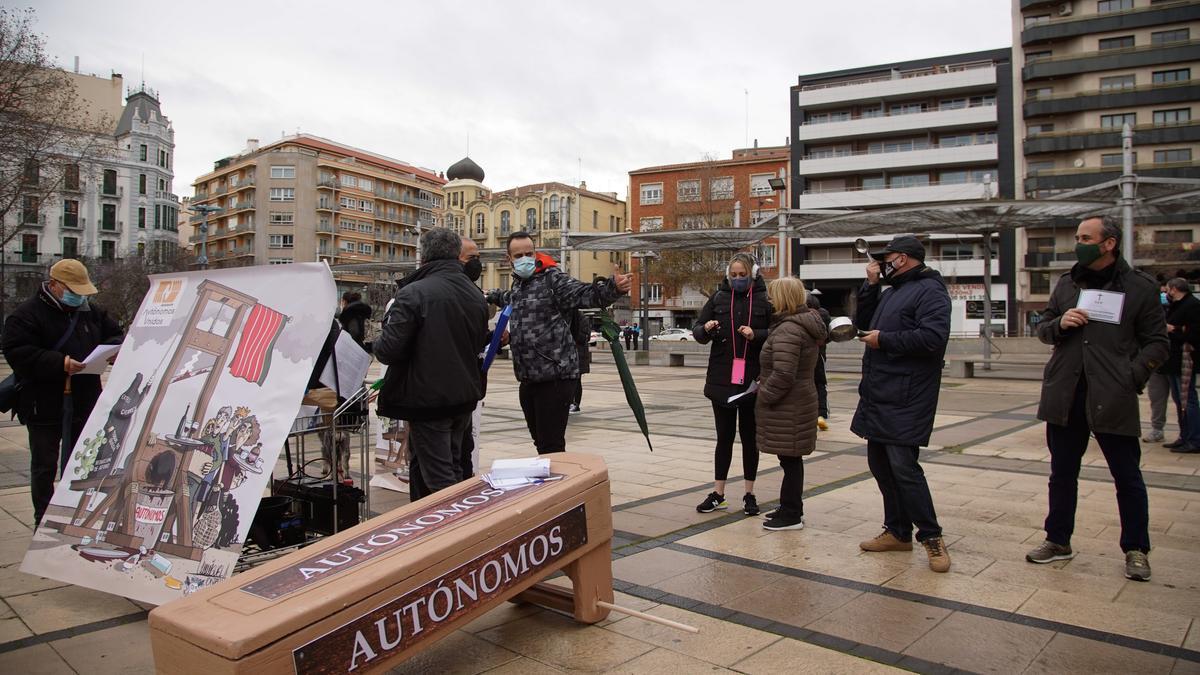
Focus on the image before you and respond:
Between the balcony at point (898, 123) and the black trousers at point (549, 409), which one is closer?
the black trousers at point (549, 409)

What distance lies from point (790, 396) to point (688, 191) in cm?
4953

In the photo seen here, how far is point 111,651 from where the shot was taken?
10.1 feet

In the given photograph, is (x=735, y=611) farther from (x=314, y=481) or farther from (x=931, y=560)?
(x=314, y=481)

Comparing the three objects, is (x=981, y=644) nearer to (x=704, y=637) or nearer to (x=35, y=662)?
(x=704, y=637)

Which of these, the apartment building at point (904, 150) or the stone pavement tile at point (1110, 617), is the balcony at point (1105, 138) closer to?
the apartment building at point (904, 150)

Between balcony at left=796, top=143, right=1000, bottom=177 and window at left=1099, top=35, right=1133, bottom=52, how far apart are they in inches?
333

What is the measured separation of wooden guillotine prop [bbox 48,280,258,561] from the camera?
10.8 ft

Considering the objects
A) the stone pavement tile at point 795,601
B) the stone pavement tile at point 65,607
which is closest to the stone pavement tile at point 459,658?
the stone pavement tile at point 795,601

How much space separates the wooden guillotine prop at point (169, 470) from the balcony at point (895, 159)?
5394cm

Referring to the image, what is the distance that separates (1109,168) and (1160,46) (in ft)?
25.7

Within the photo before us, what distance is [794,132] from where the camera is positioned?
182 ft

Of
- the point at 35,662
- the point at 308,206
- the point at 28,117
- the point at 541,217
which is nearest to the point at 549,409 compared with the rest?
the point at 35,662

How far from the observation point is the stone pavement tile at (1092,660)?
9.24 feet

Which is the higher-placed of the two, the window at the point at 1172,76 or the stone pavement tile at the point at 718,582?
the window at the point at 1172,76
